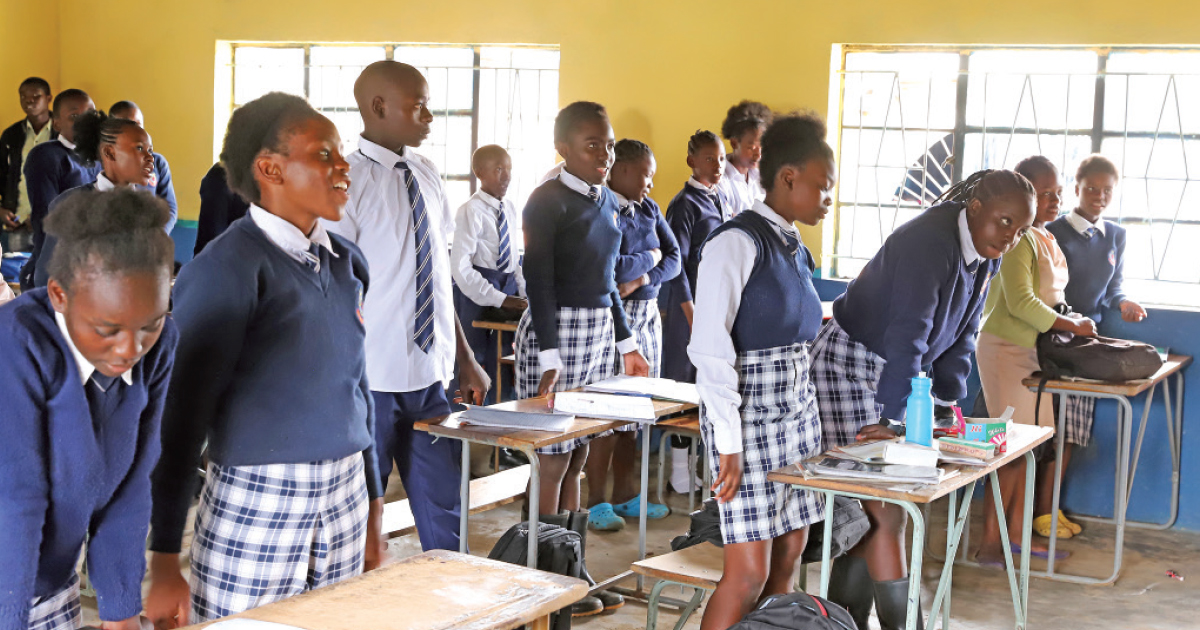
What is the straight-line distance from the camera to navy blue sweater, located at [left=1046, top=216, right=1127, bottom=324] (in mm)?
5184

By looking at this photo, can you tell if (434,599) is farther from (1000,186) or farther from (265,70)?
(265,70)

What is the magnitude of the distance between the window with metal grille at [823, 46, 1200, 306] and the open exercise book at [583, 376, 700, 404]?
2608mm

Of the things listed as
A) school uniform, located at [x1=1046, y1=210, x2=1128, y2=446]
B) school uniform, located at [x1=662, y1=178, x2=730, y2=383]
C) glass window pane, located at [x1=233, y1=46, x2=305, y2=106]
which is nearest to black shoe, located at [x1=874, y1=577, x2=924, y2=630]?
school uniform, located at [x1=662, y1=178, x2=730, y2=383]

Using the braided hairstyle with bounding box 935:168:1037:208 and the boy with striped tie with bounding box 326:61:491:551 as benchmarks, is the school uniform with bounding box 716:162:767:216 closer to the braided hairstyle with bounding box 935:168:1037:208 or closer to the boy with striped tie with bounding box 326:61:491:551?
the braided hairstyle with bounding box 935:168:1037:208

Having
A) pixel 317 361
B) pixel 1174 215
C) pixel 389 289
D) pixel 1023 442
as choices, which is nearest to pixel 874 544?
pixel 1023 442

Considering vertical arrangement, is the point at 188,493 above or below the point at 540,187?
below

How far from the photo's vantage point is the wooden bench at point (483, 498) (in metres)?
3.44

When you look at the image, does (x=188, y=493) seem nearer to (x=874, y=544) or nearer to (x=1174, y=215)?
(x=874, y=544)

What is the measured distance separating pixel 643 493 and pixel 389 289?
144cm

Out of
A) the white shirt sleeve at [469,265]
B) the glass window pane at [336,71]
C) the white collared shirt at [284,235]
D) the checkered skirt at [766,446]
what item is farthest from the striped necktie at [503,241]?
the white collared shirt at [284,235]

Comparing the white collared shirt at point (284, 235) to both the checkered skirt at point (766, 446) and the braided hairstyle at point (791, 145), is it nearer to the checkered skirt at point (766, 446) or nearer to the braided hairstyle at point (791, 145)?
the checkered skirt at point (766, 446)

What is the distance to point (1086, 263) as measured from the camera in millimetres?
5191

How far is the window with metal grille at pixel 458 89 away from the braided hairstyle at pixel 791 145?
389cm

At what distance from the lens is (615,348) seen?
4168mm
